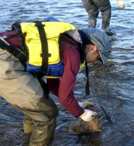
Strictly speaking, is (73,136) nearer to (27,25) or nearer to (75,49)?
(75,49)

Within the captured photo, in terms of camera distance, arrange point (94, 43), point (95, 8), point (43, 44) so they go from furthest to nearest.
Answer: point (95, 8) → point (94, 43) → point (43, 44)

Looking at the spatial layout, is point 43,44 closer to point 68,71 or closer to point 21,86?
point 68,71

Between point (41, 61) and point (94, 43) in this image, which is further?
point (94, 43)

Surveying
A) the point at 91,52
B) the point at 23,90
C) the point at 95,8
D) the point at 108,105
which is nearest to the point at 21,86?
the point at 23,90

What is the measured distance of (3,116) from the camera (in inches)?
167

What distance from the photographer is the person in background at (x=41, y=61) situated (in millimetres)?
2809

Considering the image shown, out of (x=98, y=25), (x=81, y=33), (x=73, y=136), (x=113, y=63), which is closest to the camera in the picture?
(x=81, y=33)

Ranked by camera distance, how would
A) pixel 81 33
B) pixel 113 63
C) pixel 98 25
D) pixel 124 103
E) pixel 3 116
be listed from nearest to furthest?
pixel 81 33 < pixel 3 116 < pixel 124 103 < pixel 113 63 < pixel 98 25

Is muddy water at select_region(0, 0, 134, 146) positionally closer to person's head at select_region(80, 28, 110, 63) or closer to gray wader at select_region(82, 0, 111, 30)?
gray wader at select_region(82, 0, 111, 30)

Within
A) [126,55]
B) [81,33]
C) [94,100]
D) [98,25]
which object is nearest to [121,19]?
[98,25]

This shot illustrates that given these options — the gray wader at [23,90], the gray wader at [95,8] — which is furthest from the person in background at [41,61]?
the gray wader at [95,8]

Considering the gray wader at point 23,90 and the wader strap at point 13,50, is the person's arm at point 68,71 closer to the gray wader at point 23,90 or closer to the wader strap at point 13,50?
the gray wader at point 23,90

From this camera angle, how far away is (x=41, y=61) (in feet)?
9.36

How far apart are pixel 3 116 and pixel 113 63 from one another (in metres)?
2.75
